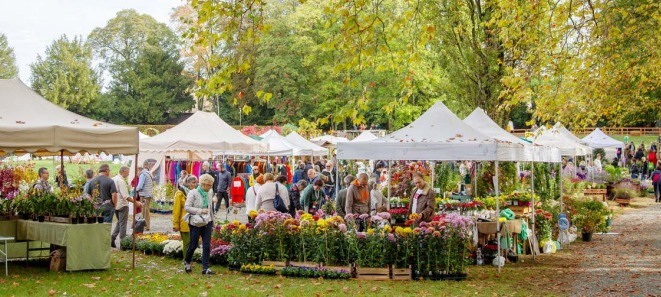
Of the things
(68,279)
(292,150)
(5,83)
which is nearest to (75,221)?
(68,279)

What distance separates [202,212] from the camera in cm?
1240

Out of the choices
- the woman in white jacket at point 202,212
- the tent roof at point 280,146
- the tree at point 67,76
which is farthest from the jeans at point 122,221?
the tree at point 67,76

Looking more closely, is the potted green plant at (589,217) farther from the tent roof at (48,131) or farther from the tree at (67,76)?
the tree at (67,76)

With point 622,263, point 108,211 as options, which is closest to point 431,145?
point 622,263

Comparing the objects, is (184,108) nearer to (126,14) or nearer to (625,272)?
(126,14)

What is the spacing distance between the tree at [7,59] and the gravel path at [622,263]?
79.1m

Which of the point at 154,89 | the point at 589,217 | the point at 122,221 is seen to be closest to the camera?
the point at 122,221

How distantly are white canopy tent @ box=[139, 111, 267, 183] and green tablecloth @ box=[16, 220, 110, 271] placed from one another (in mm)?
8753

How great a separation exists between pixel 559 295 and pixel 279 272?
14.0ft

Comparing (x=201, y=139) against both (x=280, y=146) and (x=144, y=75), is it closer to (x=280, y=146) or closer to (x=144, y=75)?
(x=280, y=146)

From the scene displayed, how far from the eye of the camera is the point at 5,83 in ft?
45.5

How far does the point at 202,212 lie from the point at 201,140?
9.95m

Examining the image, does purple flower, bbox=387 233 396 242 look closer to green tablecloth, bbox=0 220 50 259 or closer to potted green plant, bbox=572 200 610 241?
green tablecloth, bbox=0 220 50 259

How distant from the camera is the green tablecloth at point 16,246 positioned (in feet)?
44.7
